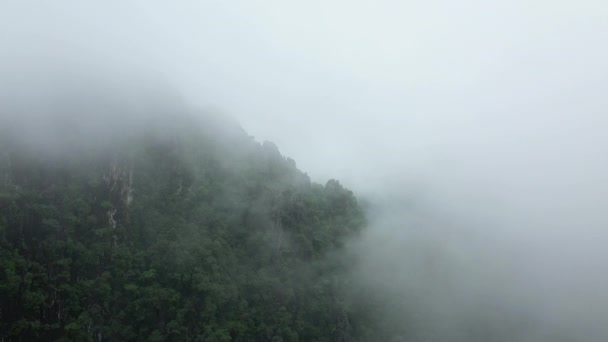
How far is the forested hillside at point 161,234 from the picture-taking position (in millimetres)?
48156

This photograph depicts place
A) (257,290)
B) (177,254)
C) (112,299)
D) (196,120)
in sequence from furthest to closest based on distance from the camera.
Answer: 1. (196,120)
2. (257,290)
3. (177,254)
4. (112,299)

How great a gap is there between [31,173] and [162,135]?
49.6 feet

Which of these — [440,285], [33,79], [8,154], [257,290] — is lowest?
[257,290]

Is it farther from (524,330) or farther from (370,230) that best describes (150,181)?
(524,330)

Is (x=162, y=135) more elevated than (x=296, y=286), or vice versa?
(x=162, y=135)

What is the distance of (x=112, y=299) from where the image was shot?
49.5 meters

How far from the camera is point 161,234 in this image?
180ft

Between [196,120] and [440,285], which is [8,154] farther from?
[440,285]

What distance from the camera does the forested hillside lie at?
48.2 m

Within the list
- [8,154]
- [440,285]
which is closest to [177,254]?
[8,154]

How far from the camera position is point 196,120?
2694 inches

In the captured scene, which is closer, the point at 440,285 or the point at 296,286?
the point at 296,286

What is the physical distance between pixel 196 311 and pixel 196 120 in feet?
87.9

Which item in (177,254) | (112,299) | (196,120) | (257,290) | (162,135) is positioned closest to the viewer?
(112,299)
